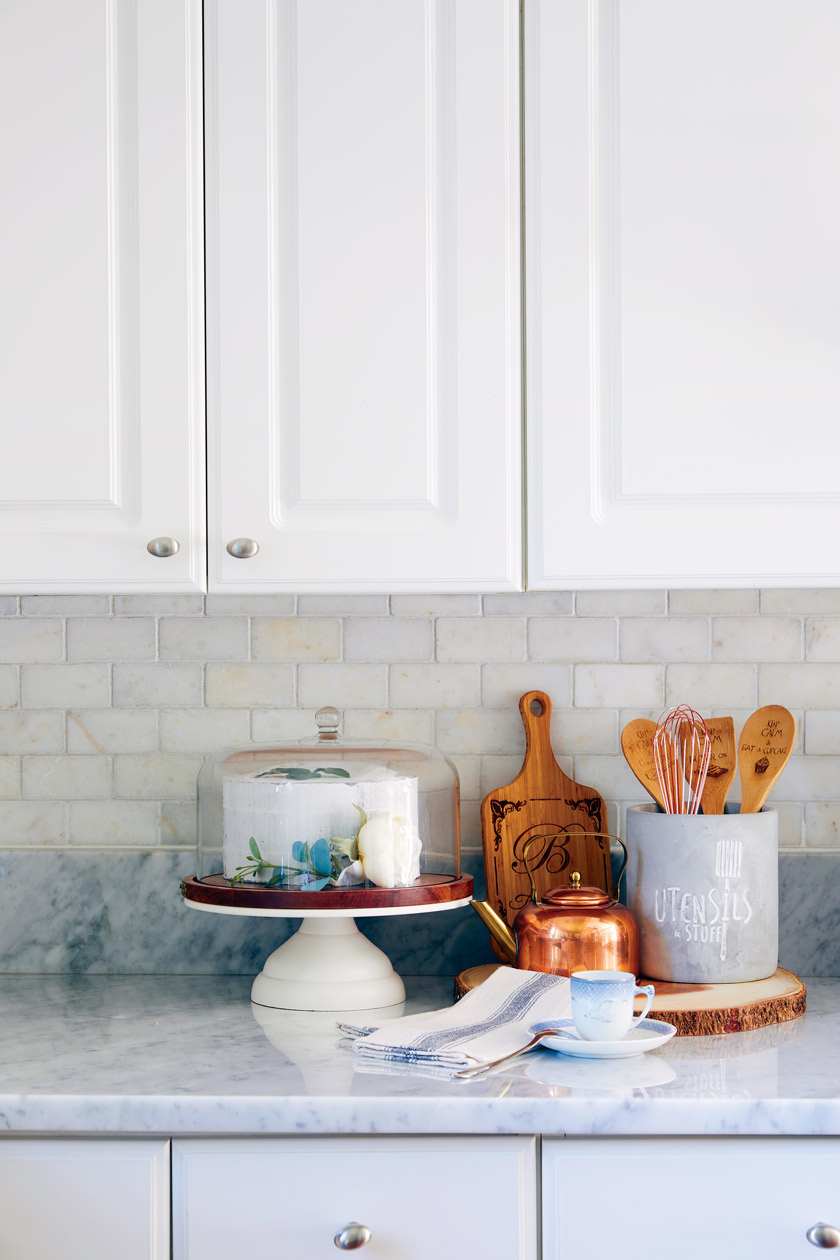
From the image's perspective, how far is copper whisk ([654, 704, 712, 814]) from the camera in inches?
59.9

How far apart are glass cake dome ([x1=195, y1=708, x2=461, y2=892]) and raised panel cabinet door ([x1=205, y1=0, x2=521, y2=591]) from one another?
286 mm

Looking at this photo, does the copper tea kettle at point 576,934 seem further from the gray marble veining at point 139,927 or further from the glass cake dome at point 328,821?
the gray marble veining at point 139,927

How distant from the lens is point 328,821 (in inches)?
57.9

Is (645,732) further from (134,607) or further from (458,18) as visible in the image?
(458,18)

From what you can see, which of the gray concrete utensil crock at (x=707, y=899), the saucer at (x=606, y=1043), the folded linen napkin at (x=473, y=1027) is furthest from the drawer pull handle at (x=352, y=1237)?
the gray concrete utensil crock at (x=707, y=899)

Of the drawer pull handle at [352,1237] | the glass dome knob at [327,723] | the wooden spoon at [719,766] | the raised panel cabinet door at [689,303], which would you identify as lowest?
the drawer pull handle at [352,1237]

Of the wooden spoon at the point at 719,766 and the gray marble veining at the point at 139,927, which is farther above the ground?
the wooden spoon at the point at 719,766

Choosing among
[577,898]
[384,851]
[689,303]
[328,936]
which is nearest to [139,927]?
[328,936]

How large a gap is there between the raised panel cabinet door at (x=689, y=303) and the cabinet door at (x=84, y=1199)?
0.78 meters

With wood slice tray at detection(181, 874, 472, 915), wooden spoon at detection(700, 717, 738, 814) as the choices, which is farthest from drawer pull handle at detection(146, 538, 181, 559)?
wooden spoon at detection(700, 717, 738, 814)

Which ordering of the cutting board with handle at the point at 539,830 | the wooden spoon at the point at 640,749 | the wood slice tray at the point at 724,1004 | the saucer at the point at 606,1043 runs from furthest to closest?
the cutting board with handle at the point at 539,830
the wooden spoon at the point at 640,749
the wood slice tray at the point at 724,1004
the saucer at the point at 606,1043

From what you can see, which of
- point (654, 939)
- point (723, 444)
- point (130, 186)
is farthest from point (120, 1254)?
point (130, 186)

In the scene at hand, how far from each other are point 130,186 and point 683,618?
1.01 metres

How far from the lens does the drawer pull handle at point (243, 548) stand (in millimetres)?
1363
